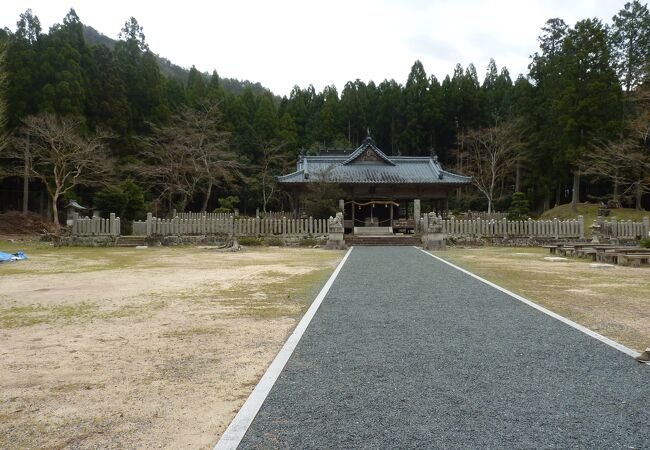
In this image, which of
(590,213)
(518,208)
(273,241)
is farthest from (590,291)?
(590,213)

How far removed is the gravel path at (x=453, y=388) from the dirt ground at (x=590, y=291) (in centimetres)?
59

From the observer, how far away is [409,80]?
151ft

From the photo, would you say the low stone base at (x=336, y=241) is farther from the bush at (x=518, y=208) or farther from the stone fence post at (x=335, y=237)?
the bush at (x=518, y=208)

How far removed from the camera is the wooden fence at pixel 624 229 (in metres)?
19.6

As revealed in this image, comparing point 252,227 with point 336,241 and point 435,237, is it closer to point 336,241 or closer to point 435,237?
point 336,241

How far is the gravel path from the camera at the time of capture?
2.31 m

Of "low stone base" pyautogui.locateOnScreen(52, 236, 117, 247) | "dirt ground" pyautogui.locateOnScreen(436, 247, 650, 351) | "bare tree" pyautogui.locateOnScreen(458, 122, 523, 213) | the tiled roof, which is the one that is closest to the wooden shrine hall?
the tiled roof

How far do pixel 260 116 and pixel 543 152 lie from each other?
83.5 feet

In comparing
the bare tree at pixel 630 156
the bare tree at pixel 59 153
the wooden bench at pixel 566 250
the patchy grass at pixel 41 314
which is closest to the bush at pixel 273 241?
the wooden bench at pixel 566 250

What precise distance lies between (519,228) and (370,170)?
11.8 meters

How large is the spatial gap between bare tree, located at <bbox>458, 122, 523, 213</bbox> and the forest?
204mm

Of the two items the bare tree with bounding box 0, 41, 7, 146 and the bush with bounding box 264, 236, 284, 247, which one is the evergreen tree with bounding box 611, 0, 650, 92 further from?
the bare tree with bounding box 0, 41, 7, 146

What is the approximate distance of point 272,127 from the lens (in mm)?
42438

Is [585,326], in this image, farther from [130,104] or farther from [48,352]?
[130,104]
